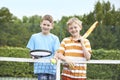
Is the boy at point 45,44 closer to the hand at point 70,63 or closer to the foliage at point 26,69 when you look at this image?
the hand at point 70,63

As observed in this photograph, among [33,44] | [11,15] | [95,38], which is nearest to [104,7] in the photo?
[11,15]

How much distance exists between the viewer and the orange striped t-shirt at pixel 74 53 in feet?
20.1

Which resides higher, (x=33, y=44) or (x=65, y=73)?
(x=33, y=44)

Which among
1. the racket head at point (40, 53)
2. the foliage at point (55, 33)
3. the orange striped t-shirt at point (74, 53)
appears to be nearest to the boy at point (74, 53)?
the orange striped t-shirt at point (74, 53)

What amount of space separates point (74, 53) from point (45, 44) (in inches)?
18.8

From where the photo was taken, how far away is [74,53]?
20.1 ft

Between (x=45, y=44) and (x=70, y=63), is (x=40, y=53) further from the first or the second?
(x=70, y=63)

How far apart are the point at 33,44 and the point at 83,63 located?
0.79 metres

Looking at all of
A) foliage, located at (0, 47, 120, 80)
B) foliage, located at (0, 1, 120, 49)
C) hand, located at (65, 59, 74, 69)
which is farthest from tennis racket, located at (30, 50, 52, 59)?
foliage, located at (0, 1, 120, 49)

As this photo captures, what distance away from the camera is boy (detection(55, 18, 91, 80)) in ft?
20.0

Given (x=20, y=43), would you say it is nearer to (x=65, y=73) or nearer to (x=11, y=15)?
(x=11, y=15)

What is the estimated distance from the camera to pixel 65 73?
20.4 feet

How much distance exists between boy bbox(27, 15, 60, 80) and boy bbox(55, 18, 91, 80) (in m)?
0.24

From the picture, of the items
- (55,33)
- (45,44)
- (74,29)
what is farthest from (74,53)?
(55,33)
